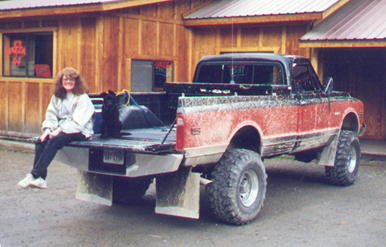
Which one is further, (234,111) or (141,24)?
(141,24)

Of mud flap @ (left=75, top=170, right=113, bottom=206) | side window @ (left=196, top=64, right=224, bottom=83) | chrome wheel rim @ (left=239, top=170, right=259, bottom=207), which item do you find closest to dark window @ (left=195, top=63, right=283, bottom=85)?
side window @ (left=196, top=64, right=224, bottom=83)

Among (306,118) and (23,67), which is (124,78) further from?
(306,118)

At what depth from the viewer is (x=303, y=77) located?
7.59 metres

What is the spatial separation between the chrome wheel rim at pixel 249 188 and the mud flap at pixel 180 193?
2.51 feet

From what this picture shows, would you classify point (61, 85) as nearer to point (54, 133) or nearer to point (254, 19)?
point (54, 133)

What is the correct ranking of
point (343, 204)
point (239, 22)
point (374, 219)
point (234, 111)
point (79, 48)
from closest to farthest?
point (234, 111) < point (374, 219) < point (343, 204) < point (79, 48) < point (239, 22)

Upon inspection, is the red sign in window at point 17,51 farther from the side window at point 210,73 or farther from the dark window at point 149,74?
the side window at point 210,73

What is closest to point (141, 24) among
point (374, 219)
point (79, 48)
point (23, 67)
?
point (79, 48)

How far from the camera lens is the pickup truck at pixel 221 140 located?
5.39 meters

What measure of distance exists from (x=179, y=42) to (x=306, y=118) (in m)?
6.25

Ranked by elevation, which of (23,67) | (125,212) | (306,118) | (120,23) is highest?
(120,23)

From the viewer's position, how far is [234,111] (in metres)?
5.89

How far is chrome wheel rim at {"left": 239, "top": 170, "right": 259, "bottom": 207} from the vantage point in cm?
609

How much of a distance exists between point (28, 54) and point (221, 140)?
8.01m
